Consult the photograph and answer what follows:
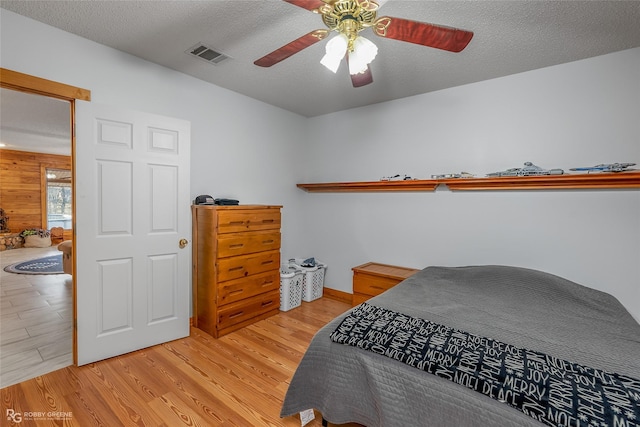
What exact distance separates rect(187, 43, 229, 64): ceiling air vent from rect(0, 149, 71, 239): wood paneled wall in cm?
751

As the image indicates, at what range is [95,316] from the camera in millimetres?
2248

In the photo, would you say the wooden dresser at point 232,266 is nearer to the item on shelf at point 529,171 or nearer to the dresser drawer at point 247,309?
the dresser drawer at point 247,309

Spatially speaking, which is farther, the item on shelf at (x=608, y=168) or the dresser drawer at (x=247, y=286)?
the dresser drawer at (x=247, y=286)

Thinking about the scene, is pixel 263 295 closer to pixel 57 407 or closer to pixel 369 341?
pixel 57 407

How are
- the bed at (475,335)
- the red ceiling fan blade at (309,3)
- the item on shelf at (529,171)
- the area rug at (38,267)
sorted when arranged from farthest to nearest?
the area rug at (38,267) < the item on shelf at (529,171) < the red ceiling fan blade at (309,3) < the bed at (475,335)

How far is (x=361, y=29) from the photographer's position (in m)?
1.44

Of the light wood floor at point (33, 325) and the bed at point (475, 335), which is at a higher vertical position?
the bed at point (475, 335)

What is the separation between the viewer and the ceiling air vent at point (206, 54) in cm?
Answer: 232

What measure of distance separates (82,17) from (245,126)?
1.68 metres

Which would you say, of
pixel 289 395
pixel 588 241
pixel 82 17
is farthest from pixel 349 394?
pixel 82 17

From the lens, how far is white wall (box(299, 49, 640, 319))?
2.29m

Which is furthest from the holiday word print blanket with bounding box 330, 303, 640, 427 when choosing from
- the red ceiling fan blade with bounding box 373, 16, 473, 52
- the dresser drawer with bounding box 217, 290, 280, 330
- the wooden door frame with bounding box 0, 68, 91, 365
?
the wooden door frame with bounding box 0, 68, 91, 365

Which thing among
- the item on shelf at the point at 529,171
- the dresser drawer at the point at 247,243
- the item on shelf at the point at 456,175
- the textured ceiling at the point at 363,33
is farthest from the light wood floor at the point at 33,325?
the item on shelf at the point at 529,171

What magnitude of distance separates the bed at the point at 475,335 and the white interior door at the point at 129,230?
1613 mm
